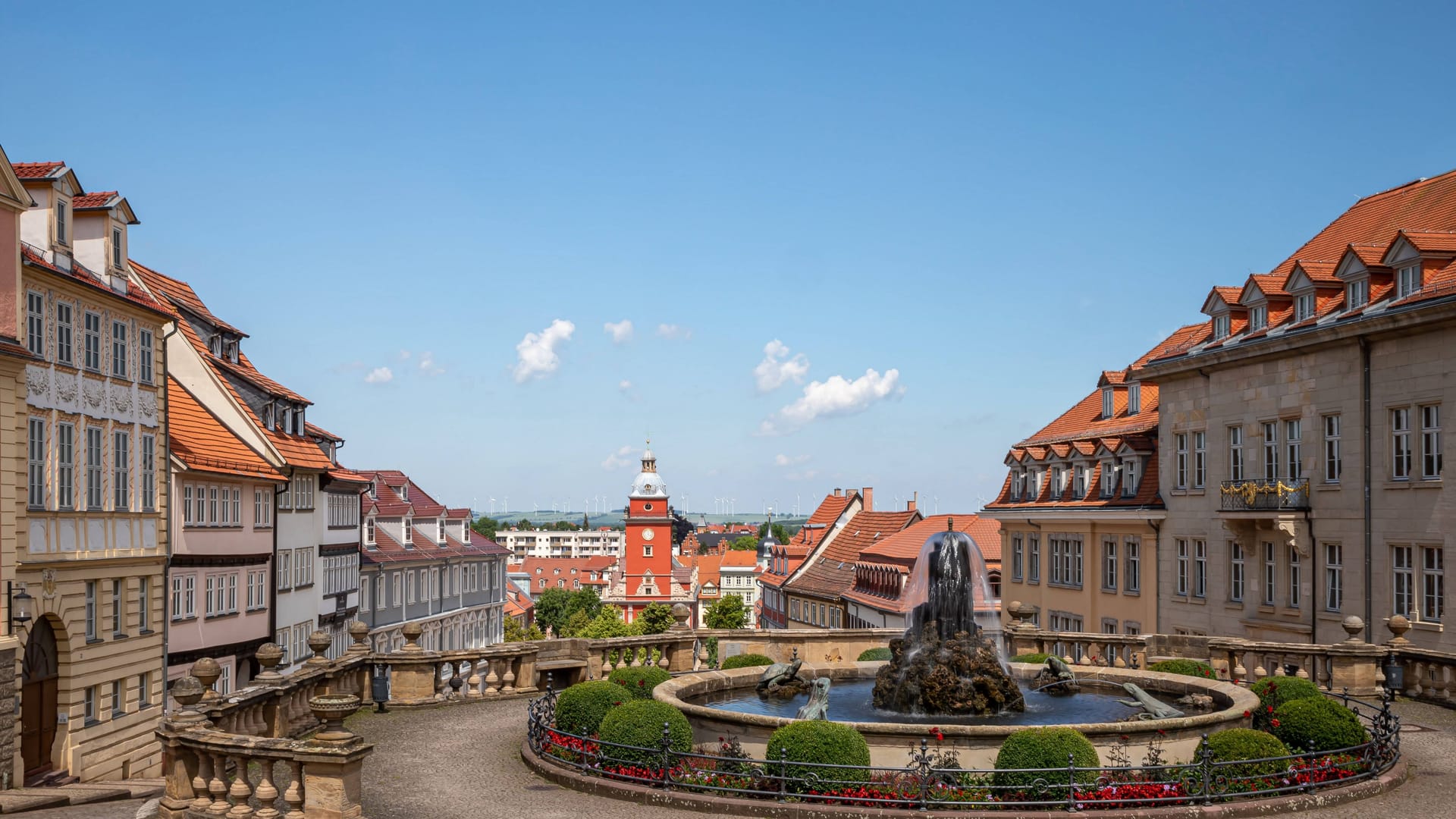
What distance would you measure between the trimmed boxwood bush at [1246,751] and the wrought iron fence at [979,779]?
0.02 metres

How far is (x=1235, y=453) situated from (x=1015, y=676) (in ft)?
66.8

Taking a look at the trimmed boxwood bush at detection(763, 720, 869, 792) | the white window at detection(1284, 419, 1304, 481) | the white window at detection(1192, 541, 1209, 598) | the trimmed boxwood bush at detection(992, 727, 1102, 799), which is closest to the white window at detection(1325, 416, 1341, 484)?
the white window at detection(1284, 419, 1304, 481)

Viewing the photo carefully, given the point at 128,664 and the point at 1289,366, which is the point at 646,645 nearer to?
the point at 128,664

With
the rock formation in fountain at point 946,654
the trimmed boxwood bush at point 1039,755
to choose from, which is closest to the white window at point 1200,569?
the rock formation in fountain at point 946,654

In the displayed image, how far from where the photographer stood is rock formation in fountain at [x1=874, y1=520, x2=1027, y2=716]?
21.8 metres

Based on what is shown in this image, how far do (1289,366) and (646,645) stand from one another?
70.7 ft

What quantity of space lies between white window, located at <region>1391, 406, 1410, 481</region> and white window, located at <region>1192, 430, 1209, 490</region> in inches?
360

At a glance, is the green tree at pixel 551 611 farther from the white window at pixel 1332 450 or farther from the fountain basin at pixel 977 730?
the fountain basin at pixel 977 730

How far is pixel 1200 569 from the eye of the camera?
150 feet

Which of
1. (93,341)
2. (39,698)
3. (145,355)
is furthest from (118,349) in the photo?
(39,698)

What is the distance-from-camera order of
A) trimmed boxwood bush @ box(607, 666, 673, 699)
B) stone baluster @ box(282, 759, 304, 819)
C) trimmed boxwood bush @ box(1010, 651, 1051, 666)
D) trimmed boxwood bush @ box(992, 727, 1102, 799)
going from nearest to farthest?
stone baluster @ box(282, 759, 304, 819) < trimmed boxwood bush @ box(992, 727, 1102, 799) < trimmed boxwood bush @ box(607, 666, 673, 699) < trimmed boxwood bush @ box(1010, 651, 1051, 666)

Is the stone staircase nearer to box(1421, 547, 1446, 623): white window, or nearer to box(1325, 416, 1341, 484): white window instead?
box(1421, 547, 1446, 623): white window

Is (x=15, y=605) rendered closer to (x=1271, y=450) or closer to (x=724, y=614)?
(x=1271, y=450)

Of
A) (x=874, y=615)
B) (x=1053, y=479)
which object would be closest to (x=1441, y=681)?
(x=1053, y=479)
